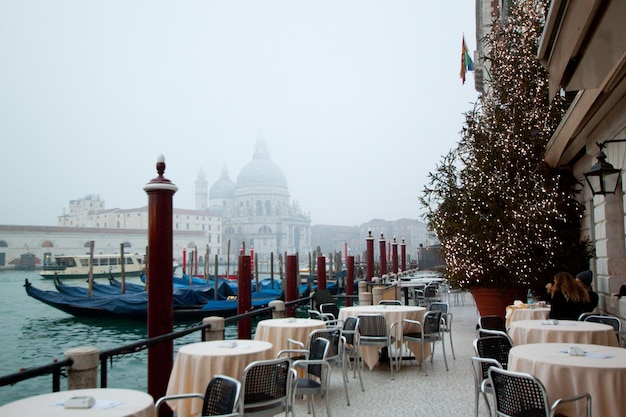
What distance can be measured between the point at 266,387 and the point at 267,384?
0.07 feet

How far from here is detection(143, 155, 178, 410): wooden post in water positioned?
5.62m

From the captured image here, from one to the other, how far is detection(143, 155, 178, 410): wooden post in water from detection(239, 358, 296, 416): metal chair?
1.63m

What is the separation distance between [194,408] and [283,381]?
1.04m

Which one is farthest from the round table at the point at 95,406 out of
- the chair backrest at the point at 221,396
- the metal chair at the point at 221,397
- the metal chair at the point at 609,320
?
the metal chair at the point at 609,320

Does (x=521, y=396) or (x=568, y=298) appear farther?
(x=568, y=298)

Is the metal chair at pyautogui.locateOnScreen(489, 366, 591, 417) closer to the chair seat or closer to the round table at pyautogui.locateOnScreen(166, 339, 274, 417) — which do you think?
the chair seat

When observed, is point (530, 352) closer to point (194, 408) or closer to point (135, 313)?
point (194, 408)

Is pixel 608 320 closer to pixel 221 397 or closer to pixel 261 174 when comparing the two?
pixel 221 397

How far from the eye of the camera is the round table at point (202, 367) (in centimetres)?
468

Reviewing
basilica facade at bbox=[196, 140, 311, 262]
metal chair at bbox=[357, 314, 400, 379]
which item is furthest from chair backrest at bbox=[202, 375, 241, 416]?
basilica facade at bbox=[196, 140, 311, 262]

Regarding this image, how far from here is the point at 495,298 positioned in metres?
11.7

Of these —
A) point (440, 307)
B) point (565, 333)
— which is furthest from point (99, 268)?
point (565, 333)

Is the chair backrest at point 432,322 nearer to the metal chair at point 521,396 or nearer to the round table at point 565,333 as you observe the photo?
the round table at point 565,333

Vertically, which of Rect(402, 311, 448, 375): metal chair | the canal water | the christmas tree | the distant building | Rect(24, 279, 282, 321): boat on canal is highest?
the distant building
